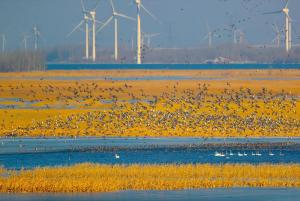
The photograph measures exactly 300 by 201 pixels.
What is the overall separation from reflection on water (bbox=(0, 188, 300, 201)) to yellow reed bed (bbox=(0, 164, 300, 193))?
0.88 meters

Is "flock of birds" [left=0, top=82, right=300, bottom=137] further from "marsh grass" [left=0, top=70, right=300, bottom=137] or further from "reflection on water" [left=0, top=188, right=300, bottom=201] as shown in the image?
"reflection on water" [left=0, top=188, right=300, bottom=201]

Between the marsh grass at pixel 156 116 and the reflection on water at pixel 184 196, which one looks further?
the marsh grass at pixel 156 116

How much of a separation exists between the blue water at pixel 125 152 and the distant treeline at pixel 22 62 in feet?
343

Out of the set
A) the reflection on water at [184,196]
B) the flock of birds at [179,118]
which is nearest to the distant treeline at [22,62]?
the flock of birds at [179,118]

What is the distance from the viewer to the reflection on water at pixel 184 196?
3089 centimetres

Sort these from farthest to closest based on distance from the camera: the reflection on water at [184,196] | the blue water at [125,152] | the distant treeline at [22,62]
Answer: the distant treeline at [22,62], the blue water at [125,152], the reflection on water at [184,196]

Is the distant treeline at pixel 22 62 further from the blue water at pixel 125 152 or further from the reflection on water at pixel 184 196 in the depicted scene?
the reflection on water at pixel 184 196

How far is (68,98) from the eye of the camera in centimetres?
7431

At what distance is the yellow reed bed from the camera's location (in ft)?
108

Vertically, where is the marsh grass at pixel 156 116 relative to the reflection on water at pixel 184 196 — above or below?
above

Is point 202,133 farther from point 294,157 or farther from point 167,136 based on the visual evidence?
point 294,157

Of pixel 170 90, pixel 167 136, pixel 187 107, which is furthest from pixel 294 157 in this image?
pixel 170 90

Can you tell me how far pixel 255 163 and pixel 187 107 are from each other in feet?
72.8

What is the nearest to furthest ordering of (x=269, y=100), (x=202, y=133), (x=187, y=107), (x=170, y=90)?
(x=202, y=133) → (x=187, y=107) → (x=269, y=100) → (x=170, y=90)
